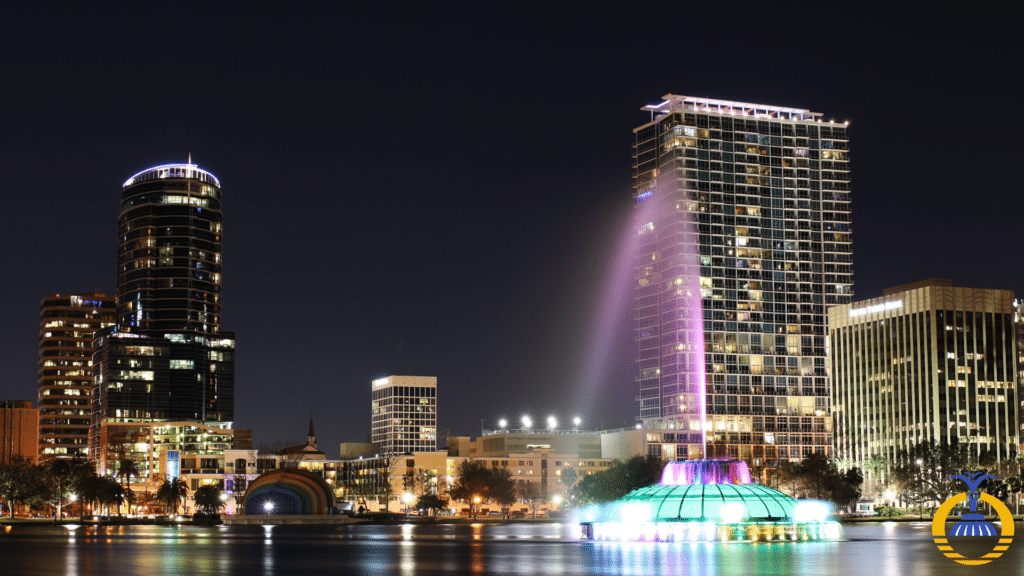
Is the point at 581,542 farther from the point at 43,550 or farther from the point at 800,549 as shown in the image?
the point at 43,550

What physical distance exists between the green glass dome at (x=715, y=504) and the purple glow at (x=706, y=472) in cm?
736

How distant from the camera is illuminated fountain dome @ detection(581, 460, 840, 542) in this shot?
8412cm

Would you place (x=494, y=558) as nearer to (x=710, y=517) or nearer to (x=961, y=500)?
(x=710, y=517)

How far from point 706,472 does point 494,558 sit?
36.0 m

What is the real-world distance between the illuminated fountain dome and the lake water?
9.69 feet

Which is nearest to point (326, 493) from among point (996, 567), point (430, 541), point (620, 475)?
point (620, 475)

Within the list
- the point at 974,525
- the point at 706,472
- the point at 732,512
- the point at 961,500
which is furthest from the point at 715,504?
the point at 974,525

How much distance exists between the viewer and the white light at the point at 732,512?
87312 millimetres

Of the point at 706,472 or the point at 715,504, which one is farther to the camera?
the point at 706,472

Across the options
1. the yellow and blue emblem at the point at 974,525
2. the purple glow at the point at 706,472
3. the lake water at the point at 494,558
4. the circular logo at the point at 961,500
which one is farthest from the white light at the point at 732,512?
the circular logo at the point at 961,500

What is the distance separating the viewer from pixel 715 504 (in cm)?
8812

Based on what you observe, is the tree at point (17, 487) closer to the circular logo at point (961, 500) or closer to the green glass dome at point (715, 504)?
the green glass dome at point (715, 504)

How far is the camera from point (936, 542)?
82188 millimetres

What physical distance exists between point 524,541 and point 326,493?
326 ft
